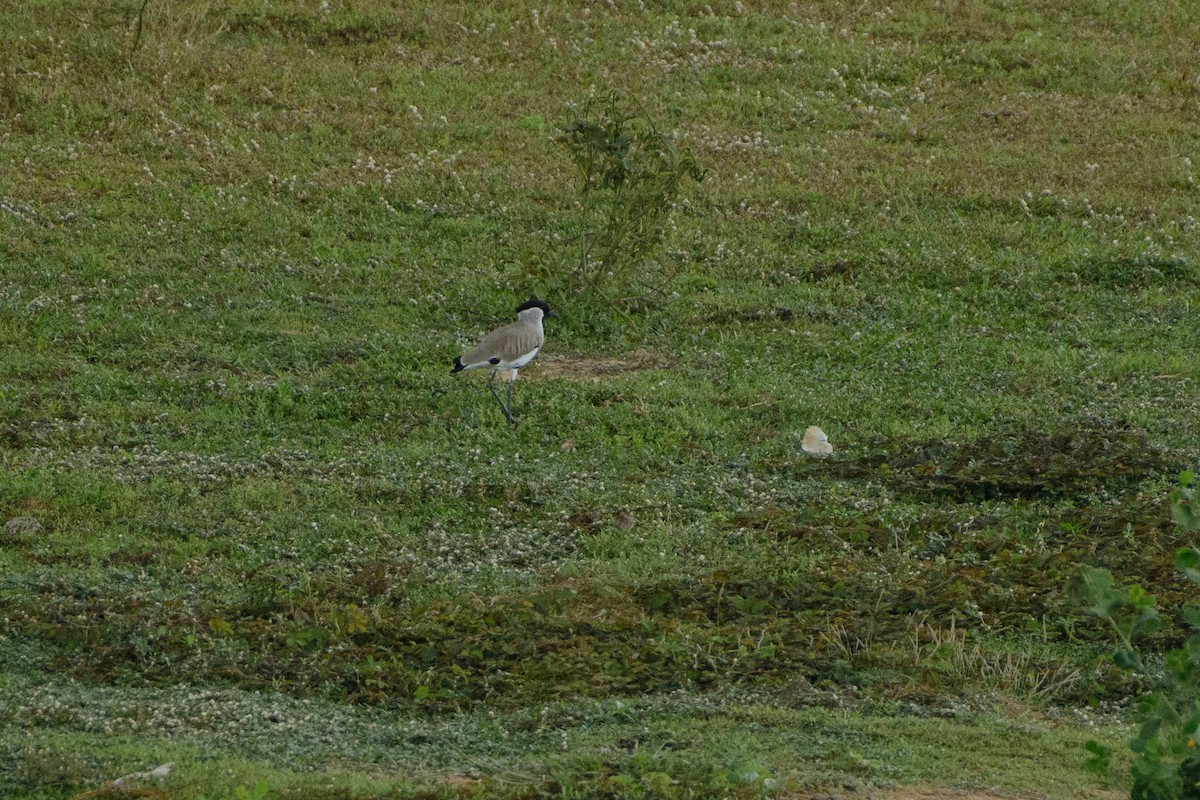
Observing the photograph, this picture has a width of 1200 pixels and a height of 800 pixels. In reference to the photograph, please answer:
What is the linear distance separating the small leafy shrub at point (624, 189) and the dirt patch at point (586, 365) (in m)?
1.00

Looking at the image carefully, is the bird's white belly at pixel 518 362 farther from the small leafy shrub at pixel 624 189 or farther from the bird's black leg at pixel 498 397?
the small leafy shrub at pixel 624 189

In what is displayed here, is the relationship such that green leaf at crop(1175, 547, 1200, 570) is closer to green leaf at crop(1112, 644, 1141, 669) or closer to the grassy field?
green leaf at crop(1112, 644, 1141, 669)

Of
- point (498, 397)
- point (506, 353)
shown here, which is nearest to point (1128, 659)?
point (506, 353)

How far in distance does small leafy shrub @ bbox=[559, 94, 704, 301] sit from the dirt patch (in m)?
1.00

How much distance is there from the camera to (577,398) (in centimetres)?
1230

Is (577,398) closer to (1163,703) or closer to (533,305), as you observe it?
(533,305)

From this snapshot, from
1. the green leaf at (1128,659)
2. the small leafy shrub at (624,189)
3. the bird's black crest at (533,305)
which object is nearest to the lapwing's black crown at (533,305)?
the bird's black crest at (533,305)

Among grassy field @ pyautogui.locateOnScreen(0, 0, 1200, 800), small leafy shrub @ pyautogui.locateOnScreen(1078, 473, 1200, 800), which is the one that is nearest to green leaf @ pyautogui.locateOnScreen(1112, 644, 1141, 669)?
small leafy shrub @ pyautogui.locateOnScreen(1078, 473, 1200, 800)

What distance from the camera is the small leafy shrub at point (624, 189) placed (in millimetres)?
14047

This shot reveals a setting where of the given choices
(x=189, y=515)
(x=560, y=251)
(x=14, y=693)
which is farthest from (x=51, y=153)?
(x=14, y=693)

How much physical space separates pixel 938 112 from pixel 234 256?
872cm

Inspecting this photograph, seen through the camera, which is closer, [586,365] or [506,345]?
[506,345]

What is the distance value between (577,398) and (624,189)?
9.39 feet

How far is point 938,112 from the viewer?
1944cm
